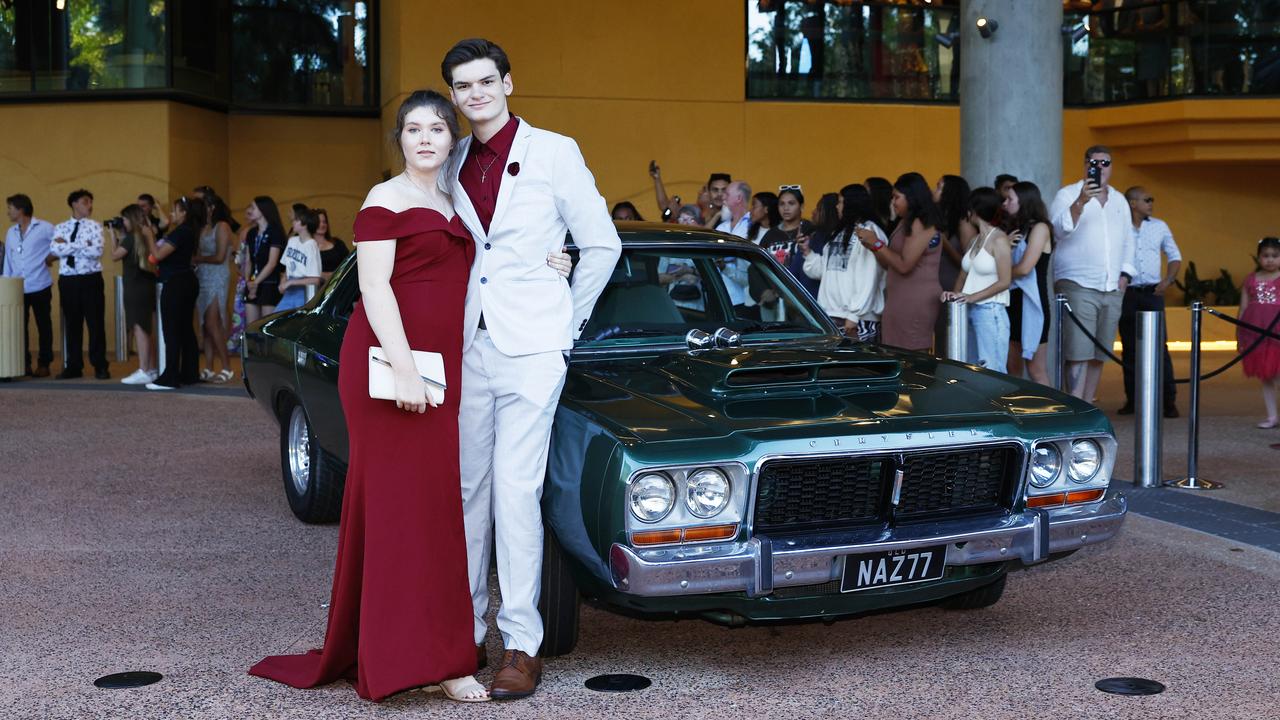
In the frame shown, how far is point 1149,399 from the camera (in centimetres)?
788

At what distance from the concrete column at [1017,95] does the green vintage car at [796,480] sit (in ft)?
21.2

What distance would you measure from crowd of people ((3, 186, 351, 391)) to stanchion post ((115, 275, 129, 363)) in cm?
144

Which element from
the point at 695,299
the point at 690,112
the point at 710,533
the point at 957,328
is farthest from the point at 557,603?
the point at 690,112

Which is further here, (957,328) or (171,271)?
(171,271)

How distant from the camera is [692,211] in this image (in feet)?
39.1

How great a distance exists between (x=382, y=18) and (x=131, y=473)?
36.4ft

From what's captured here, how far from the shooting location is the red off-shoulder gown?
4.23 meters

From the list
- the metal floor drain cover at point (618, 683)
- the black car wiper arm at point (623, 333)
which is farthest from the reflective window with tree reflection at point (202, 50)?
the metal floor drain cover at point (618, 683)

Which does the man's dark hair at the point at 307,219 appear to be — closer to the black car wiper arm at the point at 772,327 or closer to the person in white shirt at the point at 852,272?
the person in white shirt at the point at 852,272

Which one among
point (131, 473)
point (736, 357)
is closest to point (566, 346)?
point (736, 357)

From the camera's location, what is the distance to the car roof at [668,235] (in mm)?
5656

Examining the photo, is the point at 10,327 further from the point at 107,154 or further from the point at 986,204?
the point at 986,204

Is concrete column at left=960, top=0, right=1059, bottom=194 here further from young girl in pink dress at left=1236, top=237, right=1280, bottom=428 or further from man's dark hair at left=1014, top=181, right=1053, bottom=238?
man's dark hair at left=1014, top=181, right=1053, bottom=238

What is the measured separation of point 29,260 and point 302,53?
5.81 meters
